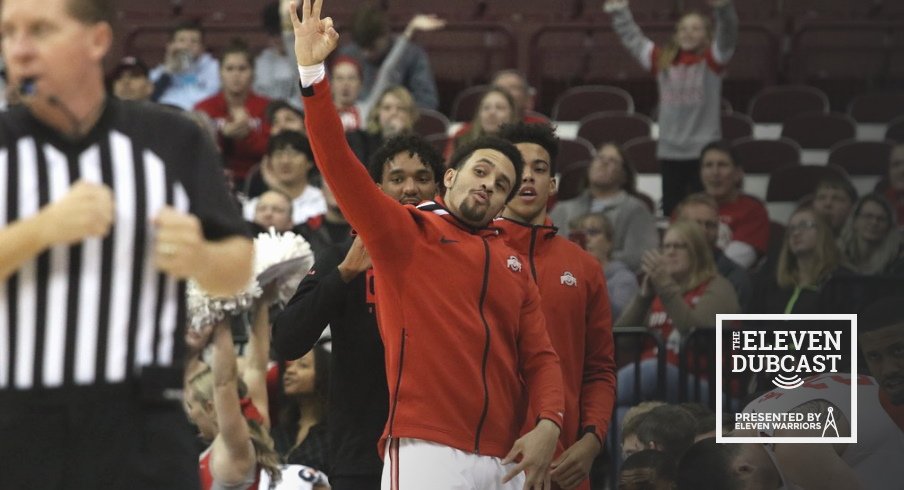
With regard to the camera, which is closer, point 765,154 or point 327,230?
point 327,230

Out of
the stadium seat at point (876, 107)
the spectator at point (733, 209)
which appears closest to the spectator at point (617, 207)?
the spectator at point (733, 209)

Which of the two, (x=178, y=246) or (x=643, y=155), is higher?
(x=643, y=155)

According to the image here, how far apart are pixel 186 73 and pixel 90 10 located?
8204 millimetres

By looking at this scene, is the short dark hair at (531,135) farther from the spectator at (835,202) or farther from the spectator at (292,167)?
the spectator at (835,202)

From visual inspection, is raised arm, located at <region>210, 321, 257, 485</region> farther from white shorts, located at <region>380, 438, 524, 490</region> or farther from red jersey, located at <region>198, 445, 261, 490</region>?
white shorts, located at <region>380, 438, 524, 490</region>

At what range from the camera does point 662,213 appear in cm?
992

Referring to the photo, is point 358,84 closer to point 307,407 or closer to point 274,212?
point 274,212

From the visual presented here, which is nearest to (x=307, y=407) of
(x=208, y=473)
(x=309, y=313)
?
(x=208, y=473)

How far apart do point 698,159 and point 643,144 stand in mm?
1044

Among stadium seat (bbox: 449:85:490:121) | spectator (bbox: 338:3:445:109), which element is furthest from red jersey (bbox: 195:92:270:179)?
stadium seat (bbox: 449:85:490:121)

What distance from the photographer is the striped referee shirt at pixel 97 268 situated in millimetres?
2879

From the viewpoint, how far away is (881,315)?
665cm

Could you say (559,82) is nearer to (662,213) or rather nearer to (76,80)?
(662,213)

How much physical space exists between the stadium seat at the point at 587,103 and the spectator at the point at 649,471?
6.26 m
